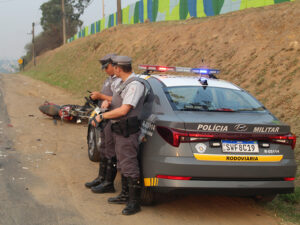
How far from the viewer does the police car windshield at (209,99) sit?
4.57m

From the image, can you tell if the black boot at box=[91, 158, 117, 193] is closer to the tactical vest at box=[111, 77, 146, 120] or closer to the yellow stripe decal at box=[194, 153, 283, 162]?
the tactical vest at box=[111, 77, 146, 120]

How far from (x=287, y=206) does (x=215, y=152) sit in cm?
167

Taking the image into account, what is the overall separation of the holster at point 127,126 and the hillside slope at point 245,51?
231 cm

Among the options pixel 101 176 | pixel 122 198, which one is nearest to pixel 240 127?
pixel 122 198

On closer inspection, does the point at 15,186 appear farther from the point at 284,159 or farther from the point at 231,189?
the point at 284,159

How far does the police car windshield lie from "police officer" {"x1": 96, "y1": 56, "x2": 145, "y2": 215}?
0.46 meters

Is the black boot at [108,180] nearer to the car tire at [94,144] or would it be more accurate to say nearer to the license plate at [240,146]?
the car tire at [94,144]

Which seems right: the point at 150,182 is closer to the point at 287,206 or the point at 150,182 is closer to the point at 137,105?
the point at 137,105

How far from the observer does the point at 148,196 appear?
181 inches

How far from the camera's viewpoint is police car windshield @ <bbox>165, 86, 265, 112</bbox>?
4.57 metres

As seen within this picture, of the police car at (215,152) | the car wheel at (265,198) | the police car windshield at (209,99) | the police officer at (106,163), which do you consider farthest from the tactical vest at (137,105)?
the car wheel at (265,198)

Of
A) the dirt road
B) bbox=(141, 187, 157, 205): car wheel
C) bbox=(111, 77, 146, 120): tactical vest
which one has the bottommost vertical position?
the dirt road

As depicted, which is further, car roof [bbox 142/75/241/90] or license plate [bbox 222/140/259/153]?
car roof [bbox 142/75/241/90]

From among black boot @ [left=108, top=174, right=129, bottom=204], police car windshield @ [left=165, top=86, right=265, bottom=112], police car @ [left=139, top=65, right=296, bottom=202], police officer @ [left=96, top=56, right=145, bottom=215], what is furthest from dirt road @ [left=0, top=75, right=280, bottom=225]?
police car windshield @ [left=165, top=86, right=265, bottom=112]
